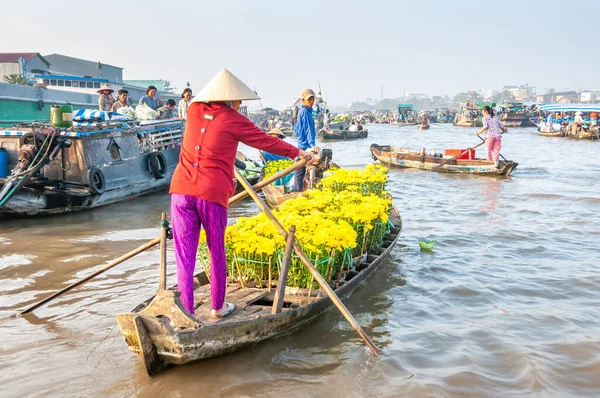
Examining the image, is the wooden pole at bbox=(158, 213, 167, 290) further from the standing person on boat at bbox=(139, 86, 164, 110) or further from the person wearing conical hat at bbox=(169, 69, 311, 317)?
the standing person on boat at bbox=(139, 86, 164, 110)

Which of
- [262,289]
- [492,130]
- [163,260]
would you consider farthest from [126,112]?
[492,130]

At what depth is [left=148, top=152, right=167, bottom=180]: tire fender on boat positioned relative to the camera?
510 inches

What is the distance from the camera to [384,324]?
17.0 ft

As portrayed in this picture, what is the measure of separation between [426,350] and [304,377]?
1.20m

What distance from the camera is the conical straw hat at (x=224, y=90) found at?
379 cm

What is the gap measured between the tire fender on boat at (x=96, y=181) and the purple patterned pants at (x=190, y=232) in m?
7.19

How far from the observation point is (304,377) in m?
4.09

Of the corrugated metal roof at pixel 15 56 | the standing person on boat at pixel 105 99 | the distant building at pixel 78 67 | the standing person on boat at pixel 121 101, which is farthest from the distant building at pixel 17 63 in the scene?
the standing person on boat at pixel 105 99

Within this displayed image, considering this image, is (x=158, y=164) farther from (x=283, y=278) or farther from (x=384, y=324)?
(x=283, y=278)

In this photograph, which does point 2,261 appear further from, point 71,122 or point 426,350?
A: point 426,350

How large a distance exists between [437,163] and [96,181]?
36.4ft

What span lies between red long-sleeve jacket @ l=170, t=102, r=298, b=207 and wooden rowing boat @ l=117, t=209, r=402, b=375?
2.44ft

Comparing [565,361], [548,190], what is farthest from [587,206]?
[565,361]

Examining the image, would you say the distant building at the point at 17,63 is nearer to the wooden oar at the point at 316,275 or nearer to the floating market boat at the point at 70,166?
the floating market boat at the point at 70,166
